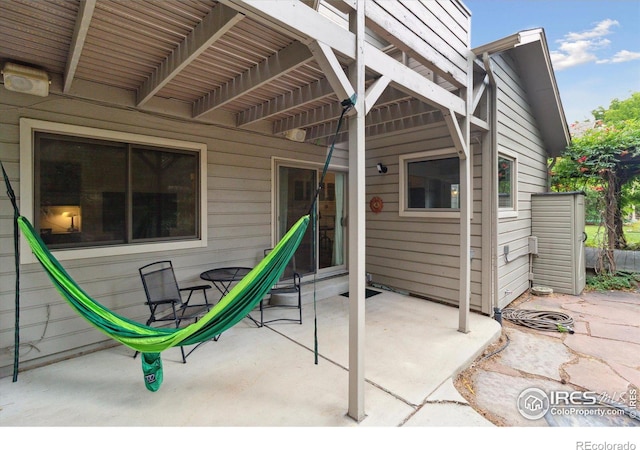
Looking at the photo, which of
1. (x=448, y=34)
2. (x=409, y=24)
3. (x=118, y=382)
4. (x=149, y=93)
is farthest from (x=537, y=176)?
(x=118, y=382)

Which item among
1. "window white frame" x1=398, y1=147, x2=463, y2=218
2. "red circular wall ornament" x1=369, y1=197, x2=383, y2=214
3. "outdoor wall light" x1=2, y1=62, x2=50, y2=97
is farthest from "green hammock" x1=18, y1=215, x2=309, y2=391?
"red circular wall ornament" x1=369, y1=197, x2=383, y2=214

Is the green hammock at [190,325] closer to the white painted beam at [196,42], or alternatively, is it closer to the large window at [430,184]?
the white painted beam at [196,42]

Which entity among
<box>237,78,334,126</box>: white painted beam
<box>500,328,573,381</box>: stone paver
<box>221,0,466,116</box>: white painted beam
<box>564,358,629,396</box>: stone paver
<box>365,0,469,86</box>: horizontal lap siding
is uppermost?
<box>365,0,469,86</box>: horizontal lap siding

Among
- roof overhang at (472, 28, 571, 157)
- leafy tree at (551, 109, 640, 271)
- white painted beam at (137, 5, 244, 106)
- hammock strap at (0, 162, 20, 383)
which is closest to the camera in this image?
white painted beam at (137, 5, 244, 106)

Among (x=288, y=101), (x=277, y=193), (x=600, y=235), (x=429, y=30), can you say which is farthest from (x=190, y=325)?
(x=600, y=235)

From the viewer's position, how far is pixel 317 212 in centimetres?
485

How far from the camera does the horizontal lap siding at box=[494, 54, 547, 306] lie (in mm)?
4277

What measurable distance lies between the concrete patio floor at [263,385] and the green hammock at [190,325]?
0.32 metres

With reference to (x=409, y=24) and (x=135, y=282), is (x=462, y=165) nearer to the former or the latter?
(x=409, y=24)

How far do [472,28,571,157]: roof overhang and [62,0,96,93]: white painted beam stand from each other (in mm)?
3686

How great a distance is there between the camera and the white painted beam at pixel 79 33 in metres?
1.65

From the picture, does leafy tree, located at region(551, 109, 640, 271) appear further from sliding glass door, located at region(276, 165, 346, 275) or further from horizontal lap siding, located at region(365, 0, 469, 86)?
sliding glass door, located at region(276, 165, 346, 275)

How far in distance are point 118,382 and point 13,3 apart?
259 centimetres
